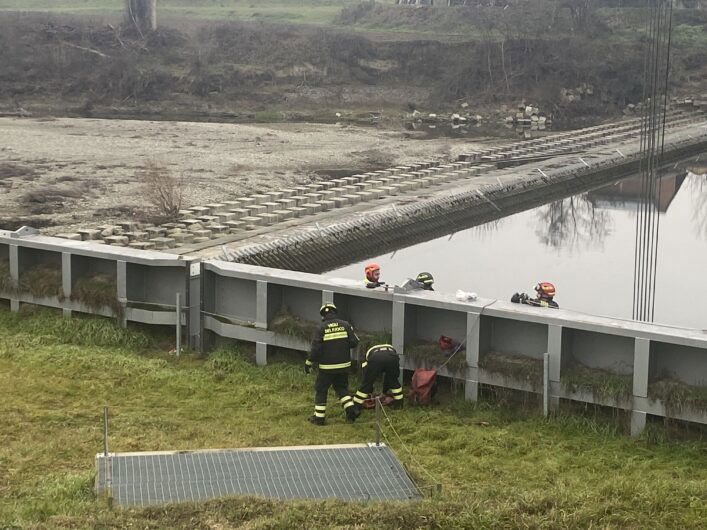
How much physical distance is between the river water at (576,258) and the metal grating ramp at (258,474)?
9080 mm

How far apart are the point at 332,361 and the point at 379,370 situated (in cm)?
51

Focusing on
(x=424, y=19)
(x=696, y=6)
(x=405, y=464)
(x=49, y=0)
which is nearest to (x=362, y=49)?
(x=424, y=19)

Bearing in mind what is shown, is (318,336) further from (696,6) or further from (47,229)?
(696,6)

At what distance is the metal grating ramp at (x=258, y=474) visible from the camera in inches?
348

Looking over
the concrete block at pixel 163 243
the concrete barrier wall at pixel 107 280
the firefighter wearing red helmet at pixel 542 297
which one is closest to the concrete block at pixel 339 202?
the concrete block at pixel 163 243

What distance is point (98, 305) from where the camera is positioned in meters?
14.8

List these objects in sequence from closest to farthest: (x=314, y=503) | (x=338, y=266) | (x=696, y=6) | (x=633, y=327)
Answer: (x=314, y=503)
(x=633, y=327)
(x=338, y=266)
(x=696, y=6)

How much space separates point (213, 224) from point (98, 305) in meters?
8.26

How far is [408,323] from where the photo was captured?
12.9 metres

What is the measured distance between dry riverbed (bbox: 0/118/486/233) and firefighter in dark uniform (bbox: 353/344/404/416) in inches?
501

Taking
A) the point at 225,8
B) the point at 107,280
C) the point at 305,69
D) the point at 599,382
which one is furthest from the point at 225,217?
the point at 225,8

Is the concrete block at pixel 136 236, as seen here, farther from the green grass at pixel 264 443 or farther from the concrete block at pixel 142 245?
the green grass at pixel 264 443

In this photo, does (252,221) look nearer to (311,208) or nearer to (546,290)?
(311,208)

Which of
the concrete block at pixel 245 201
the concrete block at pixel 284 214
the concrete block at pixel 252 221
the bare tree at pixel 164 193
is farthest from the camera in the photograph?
the concrete block at pixel 245 201
